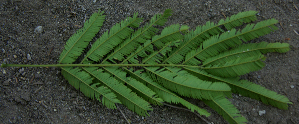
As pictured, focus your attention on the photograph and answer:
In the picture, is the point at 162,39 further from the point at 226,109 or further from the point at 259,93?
the point at 259,93

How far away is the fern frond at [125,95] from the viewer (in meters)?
1.70

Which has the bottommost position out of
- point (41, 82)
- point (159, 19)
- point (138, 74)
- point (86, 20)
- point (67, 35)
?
point (41, 82)

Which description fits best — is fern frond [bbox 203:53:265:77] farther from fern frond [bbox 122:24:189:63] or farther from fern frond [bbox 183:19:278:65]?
fern frond [bbox 122:24:189:63]

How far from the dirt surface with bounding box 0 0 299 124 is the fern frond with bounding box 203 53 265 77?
40 centimetres

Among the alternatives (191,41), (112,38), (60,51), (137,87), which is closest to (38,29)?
(60,51)

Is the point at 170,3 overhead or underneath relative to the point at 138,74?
overhead

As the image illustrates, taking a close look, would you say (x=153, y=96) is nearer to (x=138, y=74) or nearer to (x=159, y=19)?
(x=138, y=74)

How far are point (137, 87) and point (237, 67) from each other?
826mm

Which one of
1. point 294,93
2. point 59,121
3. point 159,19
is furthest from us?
point 294,93

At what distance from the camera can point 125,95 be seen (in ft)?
5.60

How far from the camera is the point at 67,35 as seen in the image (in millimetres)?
1994

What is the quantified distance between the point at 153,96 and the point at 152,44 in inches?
17.5

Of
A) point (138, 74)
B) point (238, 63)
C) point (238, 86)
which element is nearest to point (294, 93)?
point (238, 86)

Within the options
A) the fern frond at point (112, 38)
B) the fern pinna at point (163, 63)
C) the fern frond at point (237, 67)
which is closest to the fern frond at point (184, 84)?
the fern pinna at point (163, 63)
